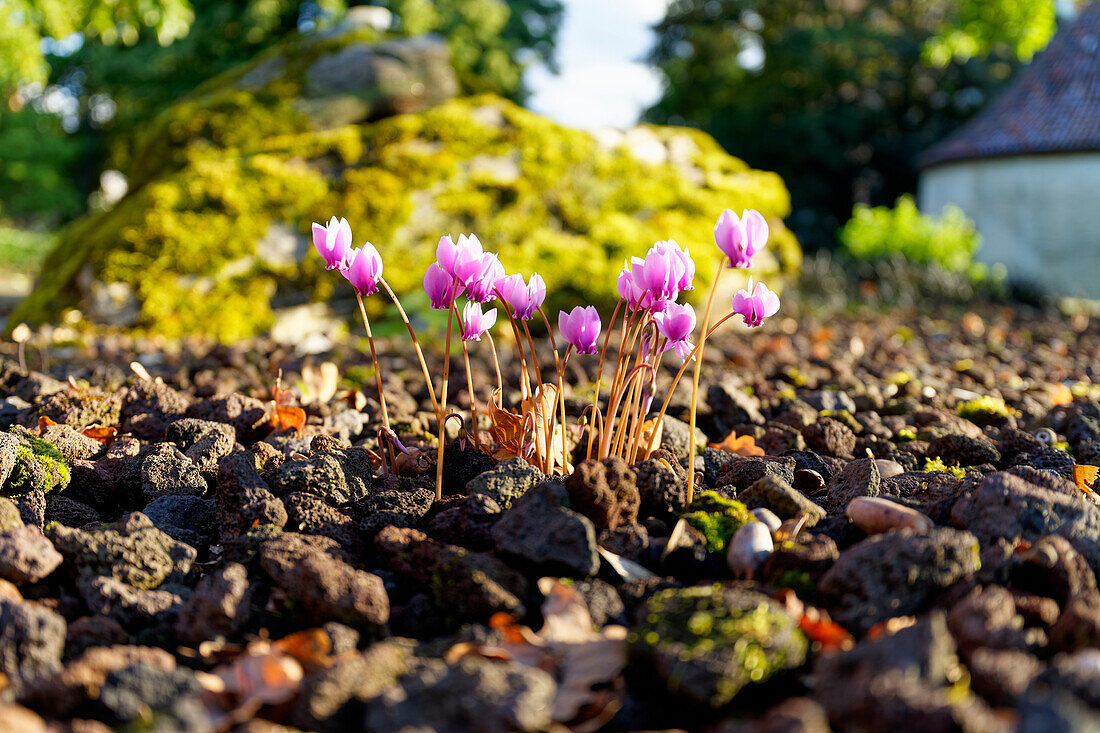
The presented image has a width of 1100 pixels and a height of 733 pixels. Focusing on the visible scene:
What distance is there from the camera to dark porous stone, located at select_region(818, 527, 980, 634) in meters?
1.53

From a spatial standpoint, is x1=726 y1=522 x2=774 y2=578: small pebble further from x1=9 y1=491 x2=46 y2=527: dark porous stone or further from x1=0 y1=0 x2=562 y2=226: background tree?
x1=0 y1=0 x2=562 y2=226: background tree

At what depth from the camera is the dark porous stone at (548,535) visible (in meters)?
1.68

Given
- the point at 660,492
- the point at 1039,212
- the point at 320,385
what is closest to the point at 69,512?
the point at 320,385

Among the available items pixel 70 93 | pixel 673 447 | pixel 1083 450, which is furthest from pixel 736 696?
pixel 70 93

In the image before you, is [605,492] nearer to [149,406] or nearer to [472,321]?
[472,321]

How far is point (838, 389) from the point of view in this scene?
3.92 m

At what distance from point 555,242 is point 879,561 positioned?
515 cm

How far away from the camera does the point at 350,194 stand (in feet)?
20.8

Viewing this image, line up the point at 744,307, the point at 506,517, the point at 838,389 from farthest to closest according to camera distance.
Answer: the point at 838,389 < the point at 744,307 < the point at 506,517

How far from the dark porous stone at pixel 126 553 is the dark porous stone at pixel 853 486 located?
63.6 inches

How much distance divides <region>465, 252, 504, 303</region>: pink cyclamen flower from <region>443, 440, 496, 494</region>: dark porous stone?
20.5 inches

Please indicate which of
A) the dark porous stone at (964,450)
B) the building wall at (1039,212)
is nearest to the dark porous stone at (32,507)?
the dark porous stone at (964,450)

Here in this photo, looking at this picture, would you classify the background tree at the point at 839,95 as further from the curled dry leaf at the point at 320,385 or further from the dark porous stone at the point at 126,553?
the dark porous stone at the point at 126,553

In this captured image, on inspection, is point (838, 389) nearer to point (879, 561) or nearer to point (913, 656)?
point (879, 561)
